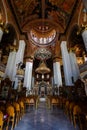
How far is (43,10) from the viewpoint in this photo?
11.3 metres

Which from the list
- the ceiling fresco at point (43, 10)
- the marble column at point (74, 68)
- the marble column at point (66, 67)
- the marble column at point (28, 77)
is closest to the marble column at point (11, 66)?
the ceiling fresco at point (43, 10)

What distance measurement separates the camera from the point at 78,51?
1619 centimetres

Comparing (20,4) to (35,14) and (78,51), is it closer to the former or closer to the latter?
(35,14)

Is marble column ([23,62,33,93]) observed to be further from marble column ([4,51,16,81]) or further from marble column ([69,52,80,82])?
marble column ([69,52,80,82])

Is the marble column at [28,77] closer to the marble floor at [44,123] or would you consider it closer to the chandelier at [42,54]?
the chandelier at [42,54]

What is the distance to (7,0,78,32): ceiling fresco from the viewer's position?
375 inches

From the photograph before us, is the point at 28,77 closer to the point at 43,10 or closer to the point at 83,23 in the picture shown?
the point at 43,10

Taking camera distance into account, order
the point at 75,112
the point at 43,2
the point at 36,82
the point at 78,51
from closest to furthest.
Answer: the point at 75,112 → the point at 43,2 → the point at 78,51 → the point at 36,82

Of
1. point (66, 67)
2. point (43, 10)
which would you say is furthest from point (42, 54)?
point (66, 67)

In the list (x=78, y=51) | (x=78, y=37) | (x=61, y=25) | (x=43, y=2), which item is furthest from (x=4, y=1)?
(x=78, y=51)

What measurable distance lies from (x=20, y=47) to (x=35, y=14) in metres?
4.76

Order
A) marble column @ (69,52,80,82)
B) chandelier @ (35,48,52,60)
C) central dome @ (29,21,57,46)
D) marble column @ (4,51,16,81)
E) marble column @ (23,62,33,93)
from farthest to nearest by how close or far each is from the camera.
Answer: central dome @ (29,21,57,46), chandelier @ (35,48,52,60), marble column @ (23,62,33,93), marble column @ (69,52,80,82), marble column @ (4,51,16,81)

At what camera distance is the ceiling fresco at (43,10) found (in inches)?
375

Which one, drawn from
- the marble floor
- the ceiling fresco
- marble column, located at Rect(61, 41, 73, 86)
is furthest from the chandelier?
the marble floor
